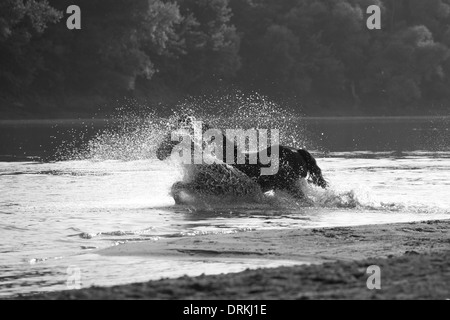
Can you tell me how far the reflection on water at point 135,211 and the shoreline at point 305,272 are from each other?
625 millimetres

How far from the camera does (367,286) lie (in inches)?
353

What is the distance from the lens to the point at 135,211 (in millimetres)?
18125

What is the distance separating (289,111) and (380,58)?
463 inches

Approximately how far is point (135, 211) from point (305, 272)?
343 inches

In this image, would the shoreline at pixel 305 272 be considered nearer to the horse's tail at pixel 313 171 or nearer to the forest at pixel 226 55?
the horse's tail at pixel 313 171

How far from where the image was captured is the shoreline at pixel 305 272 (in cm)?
881

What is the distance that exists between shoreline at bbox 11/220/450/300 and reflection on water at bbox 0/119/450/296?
625 mm

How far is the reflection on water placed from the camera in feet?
40.1

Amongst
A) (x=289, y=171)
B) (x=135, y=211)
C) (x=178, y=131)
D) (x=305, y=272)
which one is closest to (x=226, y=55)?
(x=178, y=131)

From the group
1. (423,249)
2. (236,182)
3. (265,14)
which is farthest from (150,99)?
(423,249)

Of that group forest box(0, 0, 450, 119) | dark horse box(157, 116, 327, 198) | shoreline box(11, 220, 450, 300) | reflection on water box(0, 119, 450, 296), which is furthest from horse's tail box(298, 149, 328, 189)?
forest box(0, 0, 450, 119)

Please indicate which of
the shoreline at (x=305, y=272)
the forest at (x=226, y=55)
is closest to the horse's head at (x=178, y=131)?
the shoreline at (x=305, y=272)

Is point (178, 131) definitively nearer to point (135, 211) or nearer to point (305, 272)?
point (135, 211)
